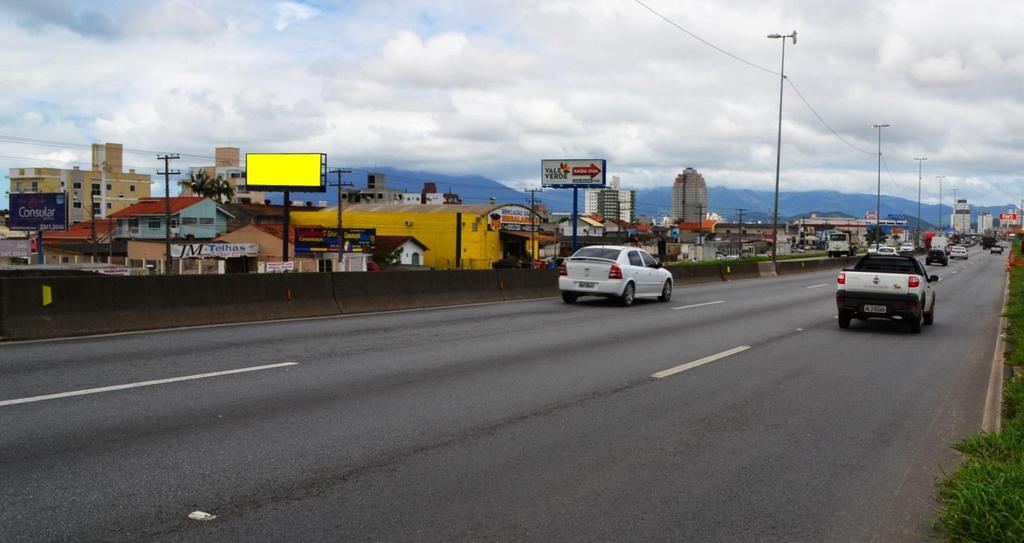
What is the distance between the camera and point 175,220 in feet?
255

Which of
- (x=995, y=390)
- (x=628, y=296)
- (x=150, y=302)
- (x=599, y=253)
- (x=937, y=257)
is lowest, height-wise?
(x=995, y=390)

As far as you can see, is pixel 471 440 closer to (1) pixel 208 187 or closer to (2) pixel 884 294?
(2) pixel 884 294

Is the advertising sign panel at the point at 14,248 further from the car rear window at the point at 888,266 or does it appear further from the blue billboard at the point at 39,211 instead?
the car rear window at the point at 888,266

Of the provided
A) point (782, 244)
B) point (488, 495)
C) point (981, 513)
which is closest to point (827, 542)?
point (981, 513)

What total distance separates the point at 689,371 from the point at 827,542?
5.82 m

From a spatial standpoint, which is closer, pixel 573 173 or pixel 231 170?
pixel 573 173

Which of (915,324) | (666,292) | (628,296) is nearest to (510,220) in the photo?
(666,292)

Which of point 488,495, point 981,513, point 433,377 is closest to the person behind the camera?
point 981,513

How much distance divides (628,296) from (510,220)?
6548 centimetres

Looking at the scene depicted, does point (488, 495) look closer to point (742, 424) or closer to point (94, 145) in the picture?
point (742, 424)

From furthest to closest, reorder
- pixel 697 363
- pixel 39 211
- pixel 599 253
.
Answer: pixel 39 211, pixel 599 253, pixel 697 363

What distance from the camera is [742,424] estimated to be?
7723mm

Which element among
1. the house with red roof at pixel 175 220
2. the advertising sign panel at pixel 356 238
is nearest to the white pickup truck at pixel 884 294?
the advertising sign panel at pixel 356 238

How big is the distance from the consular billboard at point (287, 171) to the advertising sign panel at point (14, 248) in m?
22.8
